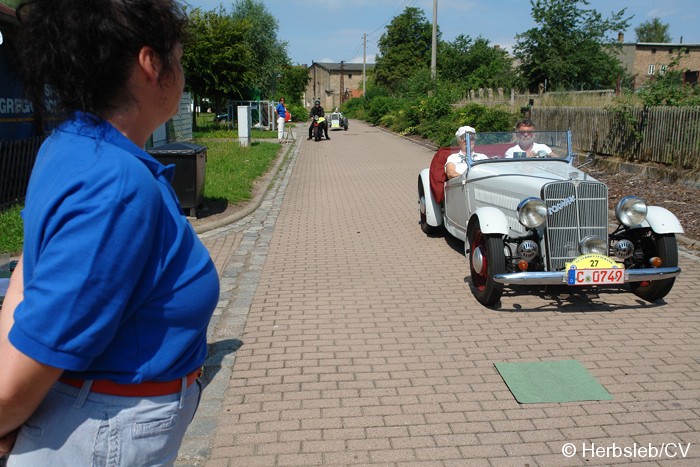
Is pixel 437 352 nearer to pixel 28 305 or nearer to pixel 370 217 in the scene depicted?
pixel 28 305

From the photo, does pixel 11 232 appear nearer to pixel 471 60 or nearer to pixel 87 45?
pixel 87 45

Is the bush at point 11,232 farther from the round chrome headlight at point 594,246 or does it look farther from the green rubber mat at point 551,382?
the round chrome headlight at point 594,246

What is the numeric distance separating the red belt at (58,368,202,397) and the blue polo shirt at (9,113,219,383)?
21 millimetres

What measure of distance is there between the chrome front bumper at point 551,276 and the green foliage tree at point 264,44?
123 feet

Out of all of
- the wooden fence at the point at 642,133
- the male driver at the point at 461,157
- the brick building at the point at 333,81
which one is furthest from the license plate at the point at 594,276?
the brick building at the point at 333,81

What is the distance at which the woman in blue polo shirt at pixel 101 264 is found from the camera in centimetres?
128

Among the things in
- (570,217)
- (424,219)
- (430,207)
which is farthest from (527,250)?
(424,219)

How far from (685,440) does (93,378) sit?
3.30 metres

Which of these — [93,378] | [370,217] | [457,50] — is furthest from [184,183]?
[457,50]

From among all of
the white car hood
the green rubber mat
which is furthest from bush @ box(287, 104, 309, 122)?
the green rubber mat

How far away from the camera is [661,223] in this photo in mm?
5668

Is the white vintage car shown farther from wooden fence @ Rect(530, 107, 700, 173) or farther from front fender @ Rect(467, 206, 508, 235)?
wooden fence @ Rect(530, 107, 700, 173)

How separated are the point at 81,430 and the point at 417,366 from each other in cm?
325

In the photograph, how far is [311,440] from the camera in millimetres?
3461
